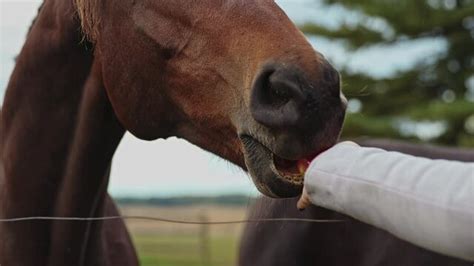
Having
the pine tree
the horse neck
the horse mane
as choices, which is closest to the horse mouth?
the horse mane

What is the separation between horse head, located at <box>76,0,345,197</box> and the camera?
2.02 m

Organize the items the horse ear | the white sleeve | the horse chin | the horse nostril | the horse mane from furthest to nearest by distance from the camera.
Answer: the horse mane, the horse ear, the horse chin, the horse nostril, the white sleeve

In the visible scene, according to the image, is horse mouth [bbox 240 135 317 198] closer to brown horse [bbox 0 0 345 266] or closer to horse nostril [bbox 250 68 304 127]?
brown horse [bbox 0 0 345 266]

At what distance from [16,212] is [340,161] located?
1.58 metres

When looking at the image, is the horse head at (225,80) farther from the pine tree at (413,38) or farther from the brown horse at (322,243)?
the pine tree at (413,38)

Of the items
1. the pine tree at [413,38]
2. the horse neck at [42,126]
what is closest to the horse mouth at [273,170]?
the horse neck at [42,126]

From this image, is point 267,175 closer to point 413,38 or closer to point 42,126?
point 42,126

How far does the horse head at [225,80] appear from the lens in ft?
6.62

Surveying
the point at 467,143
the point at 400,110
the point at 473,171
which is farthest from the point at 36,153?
the point at 400,110

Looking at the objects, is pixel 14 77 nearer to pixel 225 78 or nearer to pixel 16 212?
pixel 16 212

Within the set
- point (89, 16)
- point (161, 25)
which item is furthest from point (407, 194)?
point (89, 16)

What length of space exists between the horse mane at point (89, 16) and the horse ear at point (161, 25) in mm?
150

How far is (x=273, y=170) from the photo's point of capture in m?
2.14

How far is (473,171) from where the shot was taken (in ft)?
4.85
